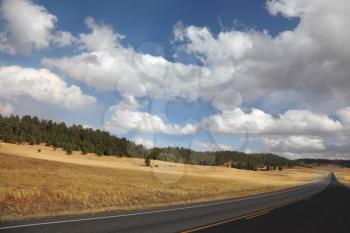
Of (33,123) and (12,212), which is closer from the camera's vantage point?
(12,212)

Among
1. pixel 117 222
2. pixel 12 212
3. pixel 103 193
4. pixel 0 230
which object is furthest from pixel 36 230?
pixel 103 193

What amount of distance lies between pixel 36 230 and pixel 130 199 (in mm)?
13492

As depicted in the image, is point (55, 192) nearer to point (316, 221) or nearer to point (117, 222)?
point (117, 222)

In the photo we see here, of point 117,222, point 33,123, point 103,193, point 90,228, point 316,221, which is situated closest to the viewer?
point 90,228

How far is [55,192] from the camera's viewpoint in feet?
76.8

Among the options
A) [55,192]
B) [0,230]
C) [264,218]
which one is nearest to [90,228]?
[0,230]

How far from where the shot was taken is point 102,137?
169 m

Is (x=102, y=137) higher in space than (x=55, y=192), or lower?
higher

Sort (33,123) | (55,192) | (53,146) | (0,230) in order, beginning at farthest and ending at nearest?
1. (33,123)
2. (53,146)
3. (55,192)
4. (0,230)

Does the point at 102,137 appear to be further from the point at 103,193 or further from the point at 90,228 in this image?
the point at 90,228

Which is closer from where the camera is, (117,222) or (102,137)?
(117,222)

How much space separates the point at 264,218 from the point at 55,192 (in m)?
12.0

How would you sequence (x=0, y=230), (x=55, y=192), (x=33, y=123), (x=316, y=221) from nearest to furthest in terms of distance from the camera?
(x=0, y=230)
(x=316, y=221)
(x=55, y=192)
(x=33, y=123)

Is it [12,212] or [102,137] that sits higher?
[102,137]
